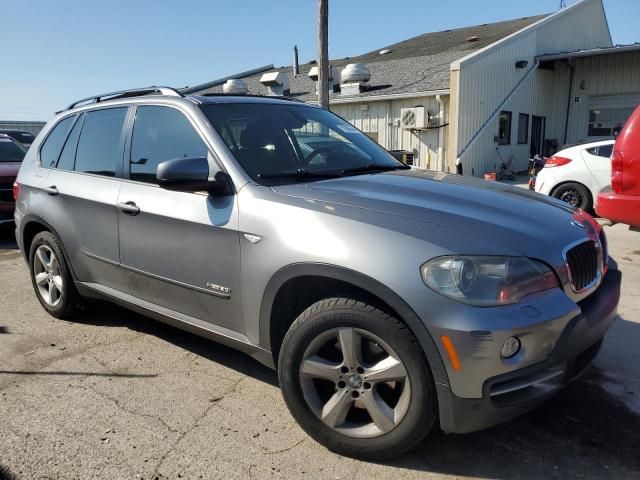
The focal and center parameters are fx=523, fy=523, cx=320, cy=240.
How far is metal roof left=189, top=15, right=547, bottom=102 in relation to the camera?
16266 millimetres

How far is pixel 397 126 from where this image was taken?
16.2m

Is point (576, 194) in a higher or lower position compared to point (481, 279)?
lower

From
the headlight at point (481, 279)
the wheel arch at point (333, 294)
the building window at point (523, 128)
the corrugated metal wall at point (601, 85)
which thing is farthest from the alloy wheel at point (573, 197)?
the corrugated metal wall at point (601, 85)

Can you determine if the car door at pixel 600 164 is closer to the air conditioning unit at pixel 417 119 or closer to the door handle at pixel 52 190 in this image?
the air conditioning unit at pixel 417 119

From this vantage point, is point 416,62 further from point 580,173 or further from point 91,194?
point 91,194

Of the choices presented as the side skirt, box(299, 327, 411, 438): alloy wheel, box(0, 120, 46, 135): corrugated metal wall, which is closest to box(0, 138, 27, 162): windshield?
the side skirt

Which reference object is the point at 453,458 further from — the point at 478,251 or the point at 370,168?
the point at 370,168

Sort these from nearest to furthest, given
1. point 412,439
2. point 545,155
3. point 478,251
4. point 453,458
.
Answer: point 478,251, point 412,439, point 453,458, point 545,155

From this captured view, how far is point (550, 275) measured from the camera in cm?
229

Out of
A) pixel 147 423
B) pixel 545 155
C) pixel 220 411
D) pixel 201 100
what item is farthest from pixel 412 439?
pixel 545 155

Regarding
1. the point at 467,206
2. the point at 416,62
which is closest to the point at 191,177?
the point at 467,206

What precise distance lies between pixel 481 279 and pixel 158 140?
2.30m

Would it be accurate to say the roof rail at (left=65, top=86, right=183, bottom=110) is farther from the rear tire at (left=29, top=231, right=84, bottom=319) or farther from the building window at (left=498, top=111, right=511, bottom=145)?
the building window at (left=498, top=111, right=511, bottom=145)

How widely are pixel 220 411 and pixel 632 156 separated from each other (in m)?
4.56
